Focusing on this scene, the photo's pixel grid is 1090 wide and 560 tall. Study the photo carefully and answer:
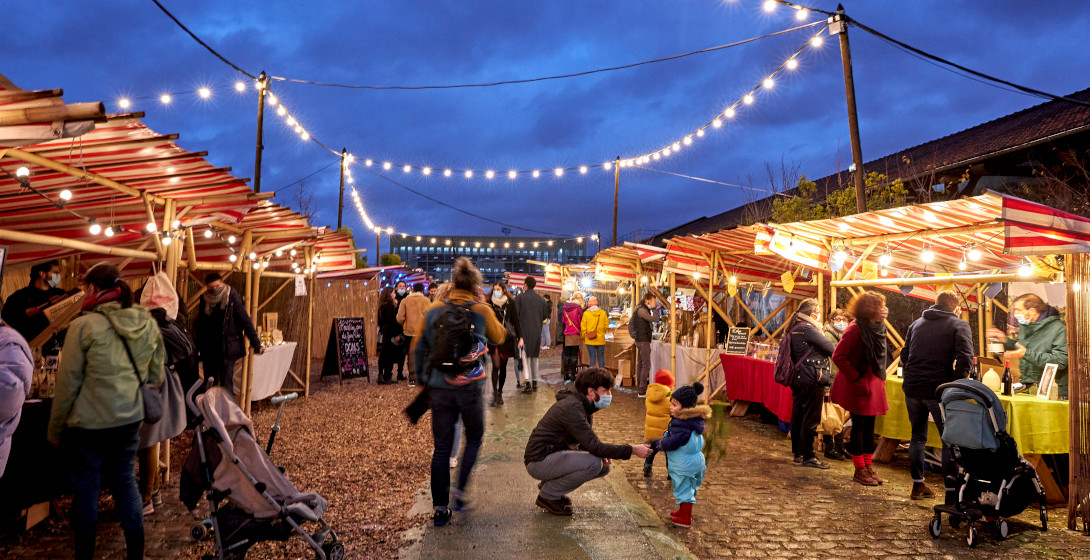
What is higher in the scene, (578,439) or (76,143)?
(76,143)

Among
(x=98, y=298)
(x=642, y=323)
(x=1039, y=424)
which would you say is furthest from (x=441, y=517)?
(x=642, y=323)

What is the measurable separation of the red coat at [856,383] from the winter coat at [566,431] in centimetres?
275

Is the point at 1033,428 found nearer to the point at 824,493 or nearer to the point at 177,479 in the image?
the point at 824,493

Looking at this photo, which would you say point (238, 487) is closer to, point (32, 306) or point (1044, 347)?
point (32, 306)

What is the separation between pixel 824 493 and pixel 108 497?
5882mm

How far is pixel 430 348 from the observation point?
434 cm

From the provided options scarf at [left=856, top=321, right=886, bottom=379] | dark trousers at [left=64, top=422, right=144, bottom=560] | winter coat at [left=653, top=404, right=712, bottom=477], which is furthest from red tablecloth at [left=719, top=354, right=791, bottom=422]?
dark trousers at [left=64, top=422, right=144, bottom=560]

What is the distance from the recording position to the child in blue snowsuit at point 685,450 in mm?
4527

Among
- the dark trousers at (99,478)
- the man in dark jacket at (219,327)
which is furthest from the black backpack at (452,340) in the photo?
the man in dark jacket at (219,327)

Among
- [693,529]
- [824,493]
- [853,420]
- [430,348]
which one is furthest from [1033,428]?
[430,348]

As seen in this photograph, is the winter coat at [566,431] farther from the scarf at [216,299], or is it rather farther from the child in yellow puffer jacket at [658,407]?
the scarf at [216,299]

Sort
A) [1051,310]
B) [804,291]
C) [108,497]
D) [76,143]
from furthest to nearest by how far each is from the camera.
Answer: [804,291] → [1051,310] → [108,497] → [76,143]

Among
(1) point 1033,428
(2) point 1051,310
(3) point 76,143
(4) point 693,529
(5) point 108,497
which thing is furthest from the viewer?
(2) point 1051,310

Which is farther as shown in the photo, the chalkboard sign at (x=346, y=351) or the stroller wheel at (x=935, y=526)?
the chalkboard sign at (x=346, y=351)
